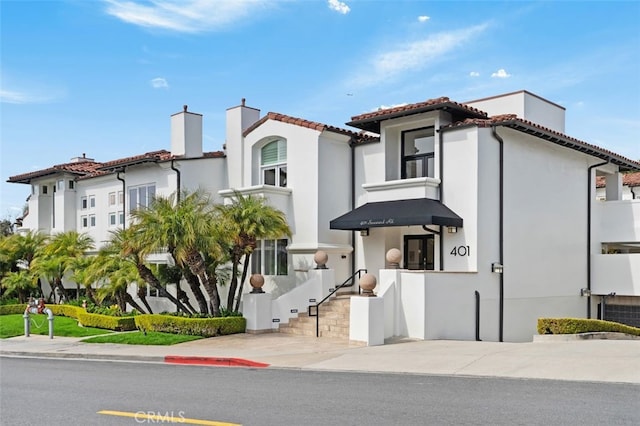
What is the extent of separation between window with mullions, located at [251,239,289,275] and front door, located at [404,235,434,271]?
4.20 m

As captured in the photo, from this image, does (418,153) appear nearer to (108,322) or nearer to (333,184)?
(333,184)

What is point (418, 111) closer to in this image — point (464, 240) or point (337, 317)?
point (464, 240)

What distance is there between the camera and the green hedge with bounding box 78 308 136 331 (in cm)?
2216

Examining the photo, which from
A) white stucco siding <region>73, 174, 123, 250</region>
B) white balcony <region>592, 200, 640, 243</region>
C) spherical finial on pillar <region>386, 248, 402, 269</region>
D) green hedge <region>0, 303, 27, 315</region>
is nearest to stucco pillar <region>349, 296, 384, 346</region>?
spherical finial on pillar <region>386, 248, 402, 269</region>

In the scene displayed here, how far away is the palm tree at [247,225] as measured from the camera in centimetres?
1966

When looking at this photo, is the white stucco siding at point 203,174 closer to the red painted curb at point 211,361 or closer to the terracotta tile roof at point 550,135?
the terracotta tile roof at point 550,135

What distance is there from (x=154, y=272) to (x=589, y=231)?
1625 cm

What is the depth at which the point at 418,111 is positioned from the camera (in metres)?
19.8

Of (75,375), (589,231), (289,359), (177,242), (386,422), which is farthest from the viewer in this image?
(589,231)

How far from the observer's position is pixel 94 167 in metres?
33.8

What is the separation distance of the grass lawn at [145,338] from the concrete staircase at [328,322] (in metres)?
2.88

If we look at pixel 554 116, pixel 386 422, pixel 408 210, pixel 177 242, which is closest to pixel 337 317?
pixel 408 210

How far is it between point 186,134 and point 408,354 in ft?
46.7

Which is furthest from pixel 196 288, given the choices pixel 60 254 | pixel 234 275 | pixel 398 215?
pixel 60 254
